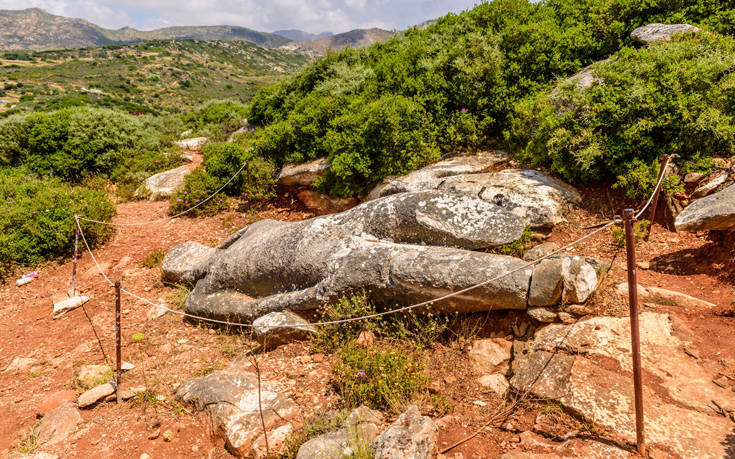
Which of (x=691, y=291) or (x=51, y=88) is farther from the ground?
(x=51, y=88)

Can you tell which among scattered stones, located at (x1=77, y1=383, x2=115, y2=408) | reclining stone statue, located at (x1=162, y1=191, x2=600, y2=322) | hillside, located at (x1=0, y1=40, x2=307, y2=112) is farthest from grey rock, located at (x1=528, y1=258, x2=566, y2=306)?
hillside, located at (x1=0, y1=40, x2=307, y2=112)

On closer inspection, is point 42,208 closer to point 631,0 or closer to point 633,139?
point 633,139

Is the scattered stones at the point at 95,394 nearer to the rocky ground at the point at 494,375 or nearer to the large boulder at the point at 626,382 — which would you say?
the rocky ground at the point at 494,375

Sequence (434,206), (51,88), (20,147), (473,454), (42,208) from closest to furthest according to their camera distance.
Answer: (473,454), (434,206), (42,208), (20,147), (51,88)

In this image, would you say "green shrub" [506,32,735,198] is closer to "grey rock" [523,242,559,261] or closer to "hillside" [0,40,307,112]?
"grey rock" [523,242,559,261]

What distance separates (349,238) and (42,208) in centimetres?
840

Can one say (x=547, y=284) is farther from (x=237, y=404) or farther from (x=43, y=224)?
(x=43, y=224)

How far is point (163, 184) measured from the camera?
1324 cm

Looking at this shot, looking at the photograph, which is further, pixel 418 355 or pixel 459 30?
pixel 459 30

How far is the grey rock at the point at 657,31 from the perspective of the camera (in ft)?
26.9

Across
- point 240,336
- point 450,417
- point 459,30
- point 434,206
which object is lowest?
point 240,336

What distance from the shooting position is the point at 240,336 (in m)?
6.08

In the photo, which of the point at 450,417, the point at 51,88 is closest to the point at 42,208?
the point at 450,417

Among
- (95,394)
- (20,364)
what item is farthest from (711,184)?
(20,364)
